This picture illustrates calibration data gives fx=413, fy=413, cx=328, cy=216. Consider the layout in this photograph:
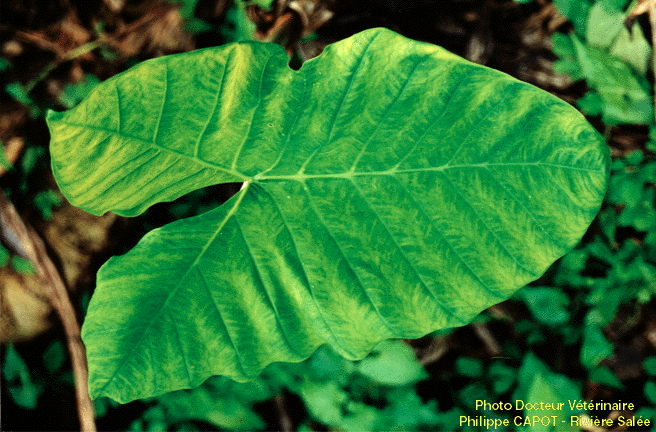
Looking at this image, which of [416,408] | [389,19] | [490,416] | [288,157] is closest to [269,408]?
[416,408]

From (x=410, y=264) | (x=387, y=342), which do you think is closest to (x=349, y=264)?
(x=410, y=264)

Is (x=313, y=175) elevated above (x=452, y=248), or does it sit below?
above

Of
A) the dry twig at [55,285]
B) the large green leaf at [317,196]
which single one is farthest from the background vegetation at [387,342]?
the large green leaf at [317,196]

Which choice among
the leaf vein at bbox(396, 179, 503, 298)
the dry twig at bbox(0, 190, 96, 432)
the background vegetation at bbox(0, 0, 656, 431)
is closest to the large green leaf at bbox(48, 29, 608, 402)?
the leaf vein at bbox(396, 179, 503, 298)

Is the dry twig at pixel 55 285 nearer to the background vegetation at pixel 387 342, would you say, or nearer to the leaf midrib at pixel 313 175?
the background vegetation at pixel 387 342

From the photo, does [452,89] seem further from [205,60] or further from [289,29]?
[289,29]

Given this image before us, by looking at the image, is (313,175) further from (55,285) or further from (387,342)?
(55,285)

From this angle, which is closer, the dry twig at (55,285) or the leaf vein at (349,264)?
the leaf vein at (349,264)
